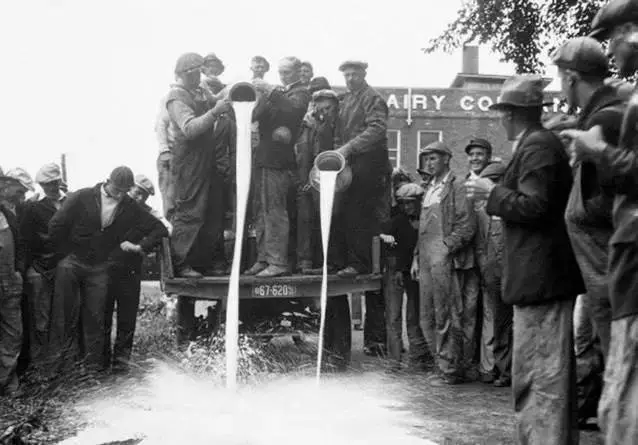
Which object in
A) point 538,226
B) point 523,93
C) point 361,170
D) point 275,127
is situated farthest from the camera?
point 361,170

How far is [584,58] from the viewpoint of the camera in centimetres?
489

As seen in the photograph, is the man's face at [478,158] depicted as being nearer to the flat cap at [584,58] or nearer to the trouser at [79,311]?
the trouser at [79,311]

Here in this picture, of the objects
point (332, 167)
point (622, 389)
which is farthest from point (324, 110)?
point (622, 389)

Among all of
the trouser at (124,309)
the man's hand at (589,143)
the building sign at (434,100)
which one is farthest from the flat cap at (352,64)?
the building sign at (434,100)

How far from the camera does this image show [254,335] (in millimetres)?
8727

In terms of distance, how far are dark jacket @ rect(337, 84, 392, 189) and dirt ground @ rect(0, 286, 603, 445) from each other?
6.44ft

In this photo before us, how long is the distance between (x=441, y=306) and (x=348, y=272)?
38.5 inches

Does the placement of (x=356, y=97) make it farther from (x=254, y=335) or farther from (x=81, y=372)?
(x=81, y=372)

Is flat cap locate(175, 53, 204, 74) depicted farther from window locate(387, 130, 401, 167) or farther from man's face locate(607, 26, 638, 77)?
window locate(387, 130, 401, 167)

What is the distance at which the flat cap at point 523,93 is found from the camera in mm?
5262

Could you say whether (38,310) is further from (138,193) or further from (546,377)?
(546,377)

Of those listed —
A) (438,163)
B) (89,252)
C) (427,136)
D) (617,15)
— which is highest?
(427,136)

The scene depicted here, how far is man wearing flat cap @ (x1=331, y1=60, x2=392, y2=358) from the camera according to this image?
8961mm

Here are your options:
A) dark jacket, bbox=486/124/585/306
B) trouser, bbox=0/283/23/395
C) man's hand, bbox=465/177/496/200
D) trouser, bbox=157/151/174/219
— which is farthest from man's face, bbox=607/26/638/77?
trouser, bbox=157/151/174/219
